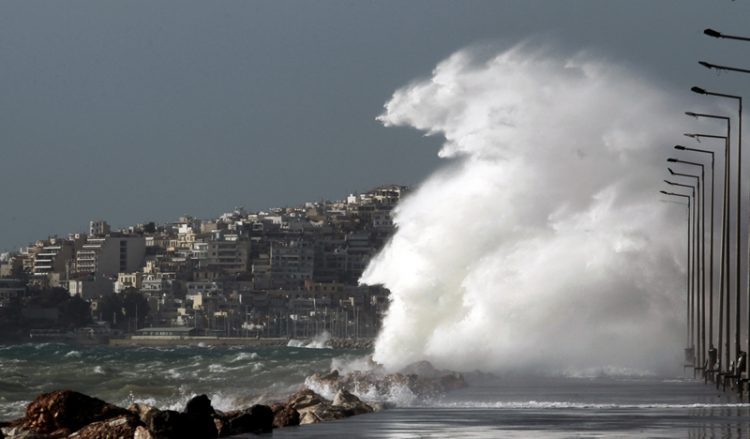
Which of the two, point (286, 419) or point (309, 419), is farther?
point (309, 419)

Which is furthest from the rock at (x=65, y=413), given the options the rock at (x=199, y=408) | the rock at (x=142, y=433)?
the rock at (x=142, y=433)

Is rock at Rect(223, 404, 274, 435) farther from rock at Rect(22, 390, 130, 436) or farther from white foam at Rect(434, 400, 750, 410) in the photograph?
white foam at Rect(434, 400, 750, 410)

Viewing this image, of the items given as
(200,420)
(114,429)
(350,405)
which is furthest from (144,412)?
(350,405)

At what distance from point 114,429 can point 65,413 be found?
3385 mm

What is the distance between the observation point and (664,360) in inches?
2594

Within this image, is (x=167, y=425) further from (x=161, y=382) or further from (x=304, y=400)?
(x=161, y=382)

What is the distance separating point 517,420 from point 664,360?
38.2 meters

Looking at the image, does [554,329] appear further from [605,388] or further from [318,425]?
[318,425]

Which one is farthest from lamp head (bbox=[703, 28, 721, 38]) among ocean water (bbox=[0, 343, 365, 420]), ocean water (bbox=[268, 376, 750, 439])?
ocean water (bbox=[0, 343, 365, 420])

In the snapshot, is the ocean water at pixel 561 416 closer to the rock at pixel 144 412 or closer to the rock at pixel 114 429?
the rock at pixel 144 412

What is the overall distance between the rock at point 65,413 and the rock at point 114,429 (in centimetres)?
235

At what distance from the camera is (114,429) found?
78.3 feet

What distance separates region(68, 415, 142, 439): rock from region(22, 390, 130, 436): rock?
2.35 meters

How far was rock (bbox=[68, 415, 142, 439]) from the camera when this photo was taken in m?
23.7
